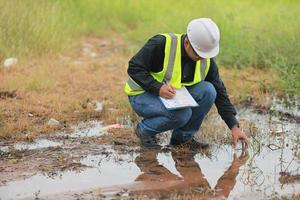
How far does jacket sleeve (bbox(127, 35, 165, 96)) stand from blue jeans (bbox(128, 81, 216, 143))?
173mm

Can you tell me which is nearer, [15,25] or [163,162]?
[163,162]

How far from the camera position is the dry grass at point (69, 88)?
5.83 metres

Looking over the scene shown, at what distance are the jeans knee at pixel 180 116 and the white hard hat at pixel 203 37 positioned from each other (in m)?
0.52

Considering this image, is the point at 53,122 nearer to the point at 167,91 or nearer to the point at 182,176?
the point at 167,91

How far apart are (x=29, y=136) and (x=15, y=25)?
11.3 ft

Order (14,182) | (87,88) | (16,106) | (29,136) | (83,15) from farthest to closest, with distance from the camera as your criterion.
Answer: (83,15)
(87,88)
(16,106)
(29,136)
(14,182)

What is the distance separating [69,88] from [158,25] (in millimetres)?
3610

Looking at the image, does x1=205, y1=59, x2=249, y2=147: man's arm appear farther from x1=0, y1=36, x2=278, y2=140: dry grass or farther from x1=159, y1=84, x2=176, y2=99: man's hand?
x1=0, y1=36, x2=278, y2=140: dry grass

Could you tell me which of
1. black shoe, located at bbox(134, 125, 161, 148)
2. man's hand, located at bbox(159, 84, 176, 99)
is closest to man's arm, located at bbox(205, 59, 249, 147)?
man's hand, located at bbox(159, 84, 176, 99)

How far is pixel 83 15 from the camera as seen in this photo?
11.0m

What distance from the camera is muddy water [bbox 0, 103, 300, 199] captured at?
4098mm

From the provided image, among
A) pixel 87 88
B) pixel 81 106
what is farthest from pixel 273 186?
pixel 87 88

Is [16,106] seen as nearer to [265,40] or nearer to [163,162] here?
[163,162]

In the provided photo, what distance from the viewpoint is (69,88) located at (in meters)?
7.06
